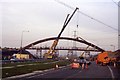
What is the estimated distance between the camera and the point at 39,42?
6403 inches

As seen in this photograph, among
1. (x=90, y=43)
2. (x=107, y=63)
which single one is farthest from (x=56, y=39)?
(x=107, y=63)

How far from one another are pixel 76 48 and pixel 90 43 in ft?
29.8

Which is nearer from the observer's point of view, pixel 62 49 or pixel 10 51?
pixel 10 51

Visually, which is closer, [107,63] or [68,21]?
[107,63]

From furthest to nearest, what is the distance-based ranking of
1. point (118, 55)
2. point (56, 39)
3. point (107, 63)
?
1. point (56, 39)
2. point (107, 63)
3. point (118, 55)

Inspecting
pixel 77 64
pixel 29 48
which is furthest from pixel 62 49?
pixel 77 64

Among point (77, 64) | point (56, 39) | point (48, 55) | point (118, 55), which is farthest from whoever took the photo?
point (56, 39)

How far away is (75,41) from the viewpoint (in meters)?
163

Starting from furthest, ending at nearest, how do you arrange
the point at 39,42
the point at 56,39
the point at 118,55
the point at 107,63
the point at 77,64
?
the point at 39,42 → the point at 56,39 → the point at 107,63 → the point at 118,55 → the point at 77,64

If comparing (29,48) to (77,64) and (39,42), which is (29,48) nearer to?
(39,42)

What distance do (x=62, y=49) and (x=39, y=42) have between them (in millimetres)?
13537

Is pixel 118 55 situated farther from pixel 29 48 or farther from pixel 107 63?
pixel 29 48

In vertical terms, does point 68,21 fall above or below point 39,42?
above

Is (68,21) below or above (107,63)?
above
